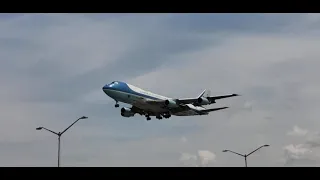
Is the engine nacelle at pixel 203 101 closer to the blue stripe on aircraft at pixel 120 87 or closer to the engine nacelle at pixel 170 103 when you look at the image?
the engine nacelle at pixel 170 103

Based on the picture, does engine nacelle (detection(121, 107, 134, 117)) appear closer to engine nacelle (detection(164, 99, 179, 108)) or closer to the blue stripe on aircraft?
the blue stripe on aircraft

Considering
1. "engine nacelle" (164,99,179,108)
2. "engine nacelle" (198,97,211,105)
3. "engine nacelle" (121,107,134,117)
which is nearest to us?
"engine nacelle" (198,97,211,105)

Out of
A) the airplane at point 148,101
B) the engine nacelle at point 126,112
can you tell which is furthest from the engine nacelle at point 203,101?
the engine nacelle at point 126,112

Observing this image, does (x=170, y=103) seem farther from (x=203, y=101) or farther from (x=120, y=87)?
(x=120, y=87)

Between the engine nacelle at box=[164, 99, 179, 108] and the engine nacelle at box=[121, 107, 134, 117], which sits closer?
the engine nacelle at box=[164, 99, 179, 108]

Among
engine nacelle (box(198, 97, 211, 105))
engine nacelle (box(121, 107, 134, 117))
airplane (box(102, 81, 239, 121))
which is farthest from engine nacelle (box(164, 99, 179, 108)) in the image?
engine nacelle (box(121, 107, 134, 117))

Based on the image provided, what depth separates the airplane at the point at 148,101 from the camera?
89.8m

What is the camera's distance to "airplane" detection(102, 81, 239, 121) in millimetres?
89812

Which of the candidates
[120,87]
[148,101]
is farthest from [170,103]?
[120,87]
